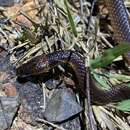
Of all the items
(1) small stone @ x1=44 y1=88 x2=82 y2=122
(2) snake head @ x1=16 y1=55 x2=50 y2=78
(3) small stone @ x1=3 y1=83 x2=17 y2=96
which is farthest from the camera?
(2) snake head @ x1=16 y1=55 x2=50 y2=78

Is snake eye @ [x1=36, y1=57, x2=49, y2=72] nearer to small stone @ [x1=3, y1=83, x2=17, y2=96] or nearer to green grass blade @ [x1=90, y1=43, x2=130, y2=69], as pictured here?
small stone @ [x1=3, y1=83, x2=17, y2=96]

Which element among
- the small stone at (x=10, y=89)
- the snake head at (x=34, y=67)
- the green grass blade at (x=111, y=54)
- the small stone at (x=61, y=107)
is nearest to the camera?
the green grass blade at (x=111, y=54)

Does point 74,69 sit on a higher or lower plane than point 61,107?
higher

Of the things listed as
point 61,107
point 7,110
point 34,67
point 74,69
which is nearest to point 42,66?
point 34,67

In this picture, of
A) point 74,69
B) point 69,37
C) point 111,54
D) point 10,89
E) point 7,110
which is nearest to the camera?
point 111,54

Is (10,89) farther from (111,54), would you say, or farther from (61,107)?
(111,54)

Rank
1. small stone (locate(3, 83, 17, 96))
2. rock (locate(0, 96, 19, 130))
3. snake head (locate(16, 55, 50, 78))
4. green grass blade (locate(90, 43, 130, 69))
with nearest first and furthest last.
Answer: green grass blade (locate(90, 43, 130, 69)) → rock (locate(0, 96, 19, 130)) → small stone (locate(3, 83, 17, 96)) → snake head (locate(16, 55, 50, 78))

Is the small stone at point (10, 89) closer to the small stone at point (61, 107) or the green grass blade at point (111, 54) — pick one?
the small stone at point (61, 107)

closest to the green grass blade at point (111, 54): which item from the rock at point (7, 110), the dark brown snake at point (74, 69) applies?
the dark brown snake at point (74, 69)

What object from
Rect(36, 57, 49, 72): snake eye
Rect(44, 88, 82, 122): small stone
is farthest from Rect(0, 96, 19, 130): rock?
Rect(36, 57, 49, 72): snake eye
